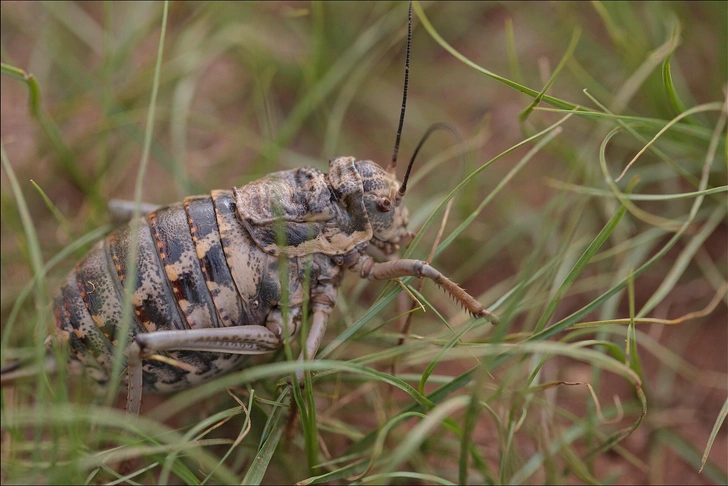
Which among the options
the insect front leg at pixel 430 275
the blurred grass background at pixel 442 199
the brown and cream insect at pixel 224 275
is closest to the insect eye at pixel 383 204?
the brown and cream insect at pixel 224 275

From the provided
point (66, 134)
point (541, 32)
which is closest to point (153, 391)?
point (66, 134)

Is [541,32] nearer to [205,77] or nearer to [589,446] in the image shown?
[205,77]

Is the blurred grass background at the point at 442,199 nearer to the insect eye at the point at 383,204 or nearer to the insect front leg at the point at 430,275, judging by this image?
the insect front leg at the point at 430,275

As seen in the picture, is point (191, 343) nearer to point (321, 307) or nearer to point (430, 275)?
point (321, 307)

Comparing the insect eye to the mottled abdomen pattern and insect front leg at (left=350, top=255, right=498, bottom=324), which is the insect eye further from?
the mottled abdomen pattern

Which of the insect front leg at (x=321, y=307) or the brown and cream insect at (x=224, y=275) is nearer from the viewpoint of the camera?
the brown and cream insect at (x=224, y=275)

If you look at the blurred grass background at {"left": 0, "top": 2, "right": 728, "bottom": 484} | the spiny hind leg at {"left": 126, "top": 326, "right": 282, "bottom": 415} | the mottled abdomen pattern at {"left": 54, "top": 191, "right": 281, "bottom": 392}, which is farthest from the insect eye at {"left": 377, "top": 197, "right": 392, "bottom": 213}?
the spiny hind leg at {"left": 126, "top": 326, "right": 282, "bottom": 415}
